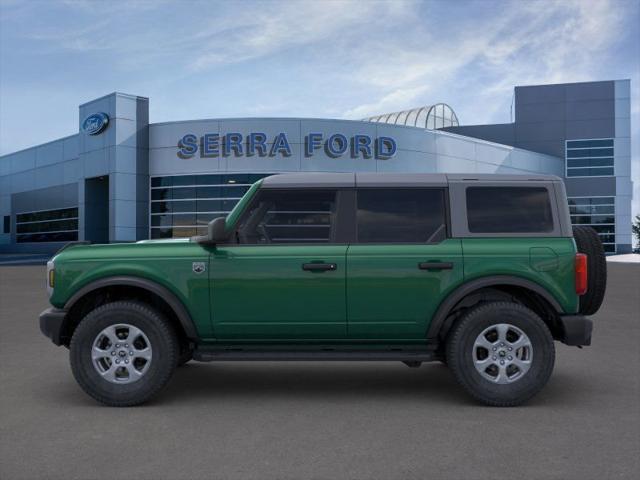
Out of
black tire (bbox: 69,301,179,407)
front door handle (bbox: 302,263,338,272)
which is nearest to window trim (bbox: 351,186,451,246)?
front door handle (bbox: 302,263,338,272)

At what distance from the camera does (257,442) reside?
161 inches

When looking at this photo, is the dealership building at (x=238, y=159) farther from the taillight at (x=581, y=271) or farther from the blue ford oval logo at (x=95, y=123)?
the taillight at (x=581, y=271)

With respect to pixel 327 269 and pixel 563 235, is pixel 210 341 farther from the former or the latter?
pixel 563 235

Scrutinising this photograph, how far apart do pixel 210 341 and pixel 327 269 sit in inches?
45.9

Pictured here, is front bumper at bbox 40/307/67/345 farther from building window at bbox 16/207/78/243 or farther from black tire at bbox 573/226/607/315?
building window at bbox 16/207/78/243

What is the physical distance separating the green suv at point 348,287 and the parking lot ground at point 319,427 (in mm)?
380

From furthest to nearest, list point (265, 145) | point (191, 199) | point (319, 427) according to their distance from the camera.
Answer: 1. point (191, 199)
2. point (265, 145)
3. point (319, 427)

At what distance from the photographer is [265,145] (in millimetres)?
35281

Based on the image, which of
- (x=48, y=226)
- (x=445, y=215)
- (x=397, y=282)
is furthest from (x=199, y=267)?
(x=48, y=226)

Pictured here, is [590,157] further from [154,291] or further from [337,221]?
[154,291]

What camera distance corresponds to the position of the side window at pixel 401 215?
207 inches

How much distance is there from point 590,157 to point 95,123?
36894mm

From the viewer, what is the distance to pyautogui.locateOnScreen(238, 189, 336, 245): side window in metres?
5.30

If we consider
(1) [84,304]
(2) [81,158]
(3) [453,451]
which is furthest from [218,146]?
(3) [453,451]
